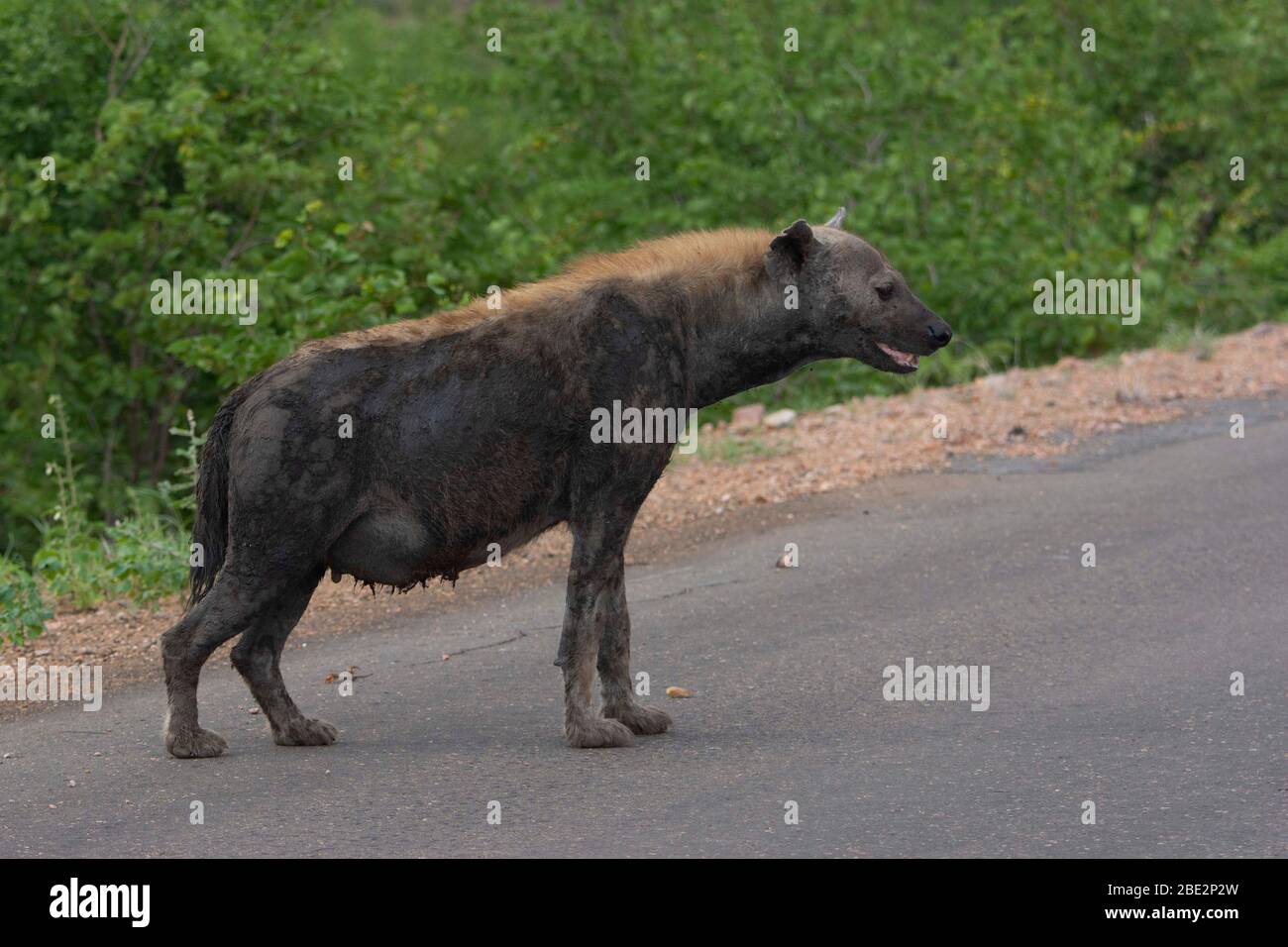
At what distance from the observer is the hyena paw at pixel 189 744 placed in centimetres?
642

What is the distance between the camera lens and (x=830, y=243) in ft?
22.4

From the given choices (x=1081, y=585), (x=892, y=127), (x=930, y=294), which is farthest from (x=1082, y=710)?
(x=892, y=127)

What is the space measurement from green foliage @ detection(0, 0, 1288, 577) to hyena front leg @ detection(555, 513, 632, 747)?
3039 millimetres

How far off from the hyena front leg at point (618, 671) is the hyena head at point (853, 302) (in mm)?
1286

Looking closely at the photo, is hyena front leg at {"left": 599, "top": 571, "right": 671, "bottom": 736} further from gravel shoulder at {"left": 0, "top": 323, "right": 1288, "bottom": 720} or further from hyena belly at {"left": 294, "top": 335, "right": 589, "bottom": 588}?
gravel shoulder at {"left": 0, "top": 323, "right": 1288, "bottom": 720}

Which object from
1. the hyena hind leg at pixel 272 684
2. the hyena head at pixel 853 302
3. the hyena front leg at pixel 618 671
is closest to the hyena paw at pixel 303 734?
the hyena hind leg at pixel 272 684

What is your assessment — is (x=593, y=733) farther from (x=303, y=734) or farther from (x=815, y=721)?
(x=303, y=734)

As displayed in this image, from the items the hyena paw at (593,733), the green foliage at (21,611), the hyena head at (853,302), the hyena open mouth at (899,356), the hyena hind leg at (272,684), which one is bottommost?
the hyena paw at (593,733)

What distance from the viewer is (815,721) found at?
265 inches

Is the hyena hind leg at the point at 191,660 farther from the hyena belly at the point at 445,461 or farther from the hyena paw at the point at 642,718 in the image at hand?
the hyena paw at the point at 642,718

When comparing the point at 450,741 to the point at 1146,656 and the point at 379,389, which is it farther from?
the point at 1146,656

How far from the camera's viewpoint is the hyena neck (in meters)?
6.78

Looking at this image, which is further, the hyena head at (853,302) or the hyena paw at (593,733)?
the hyena head at (853,302)

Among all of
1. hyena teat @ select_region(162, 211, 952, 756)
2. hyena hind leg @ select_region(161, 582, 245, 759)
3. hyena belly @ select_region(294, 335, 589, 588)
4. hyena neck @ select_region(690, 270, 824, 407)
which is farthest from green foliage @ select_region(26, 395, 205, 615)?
hyena neck @ select_region(690, 270, 824, 407)
